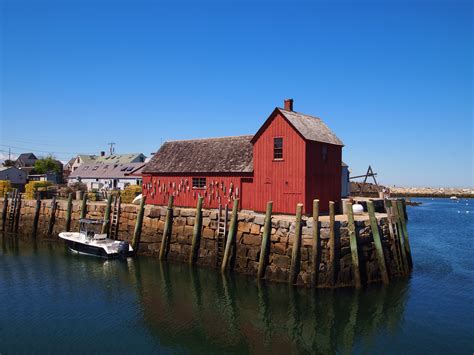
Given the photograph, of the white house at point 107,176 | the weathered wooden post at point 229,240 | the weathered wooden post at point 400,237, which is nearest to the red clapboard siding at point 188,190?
the weathered wooden post at point 229,240

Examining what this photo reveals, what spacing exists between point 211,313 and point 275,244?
5251 millimetres

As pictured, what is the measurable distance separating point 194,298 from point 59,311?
18.6 feet

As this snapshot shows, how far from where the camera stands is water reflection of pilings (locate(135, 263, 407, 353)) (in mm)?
13773

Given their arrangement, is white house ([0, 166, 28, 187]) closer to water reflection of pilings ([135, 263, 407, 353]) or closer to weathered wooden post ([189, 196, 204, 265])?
weathered wooden post ([189, 196, 204, 265])

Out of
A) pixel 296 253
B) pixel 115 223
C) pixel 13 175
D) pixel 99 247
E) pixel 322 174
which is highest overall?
pixel 13 175

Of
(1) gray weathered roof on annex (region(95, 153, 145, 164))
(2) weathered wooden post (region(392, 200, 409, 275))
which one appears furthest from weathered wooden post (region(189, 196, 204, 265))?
(1) gray weathered roof on annex (region(95, 153, 145, 164))

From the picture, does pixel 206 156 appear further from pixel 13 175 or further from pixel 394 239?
pixel 13 175

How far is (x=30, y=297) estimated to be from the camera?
17.7 meters

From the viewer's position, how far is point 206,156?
29078 millimetres

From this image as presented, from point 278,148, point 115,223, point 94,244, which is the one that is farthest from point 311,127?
point 94,244

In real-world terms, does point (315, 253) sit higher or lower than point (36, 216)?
lower

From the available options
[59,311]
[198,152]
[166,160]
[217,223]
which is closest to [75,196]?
[166,160]

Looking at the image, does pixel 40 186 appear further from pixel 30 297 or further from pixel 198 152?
pixel 30 297

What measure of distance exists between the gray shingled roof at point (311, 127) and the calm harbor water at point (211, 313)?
944 cm
